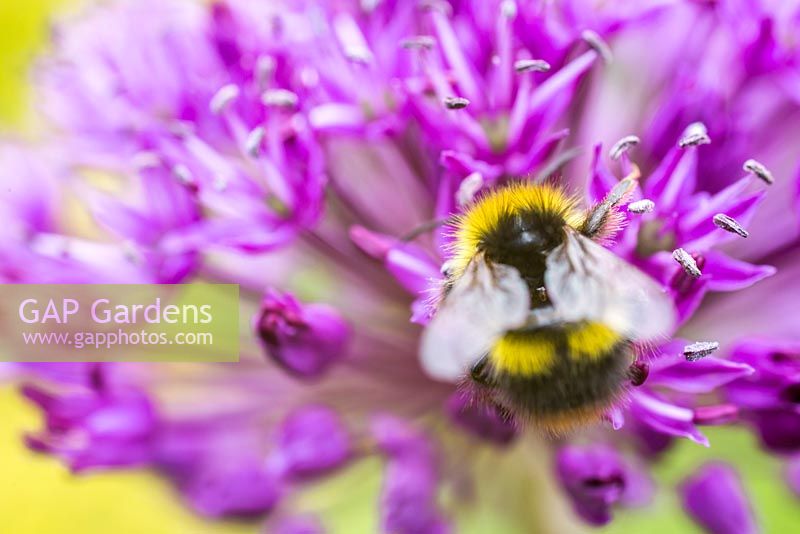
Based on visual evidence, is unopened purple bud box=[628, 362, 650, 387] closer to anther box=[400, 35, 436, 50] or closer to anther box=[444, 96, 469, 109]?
anther box=[444, 96, 469, 109]

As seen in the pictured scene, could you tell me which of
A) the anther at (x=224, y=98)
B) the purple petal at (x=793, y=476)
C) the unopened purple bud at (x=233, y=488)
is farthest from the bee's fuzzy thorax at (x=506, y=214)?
the purple petal at (x=793, y=476)

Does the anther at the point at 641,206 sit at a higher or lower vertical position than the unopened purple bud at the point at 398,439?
higher

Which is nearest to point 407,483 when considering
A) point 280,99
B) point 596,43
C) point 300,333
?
point 300,333

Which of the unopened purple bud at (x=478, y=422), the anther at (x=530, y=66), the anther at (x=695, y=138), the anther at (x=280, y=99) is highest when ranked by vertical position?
the anther at (x=530, y=66)

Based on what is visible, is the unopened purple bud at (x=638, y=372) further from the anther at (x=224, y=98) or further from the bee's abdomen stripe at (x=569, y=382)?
the anther at (x=224, y=98)

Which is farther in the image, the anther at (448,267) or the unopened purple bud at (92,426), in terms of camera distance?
the unopened purple bud at (92,426)

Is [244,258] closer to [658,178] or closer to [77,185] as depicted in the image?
[77,185]
